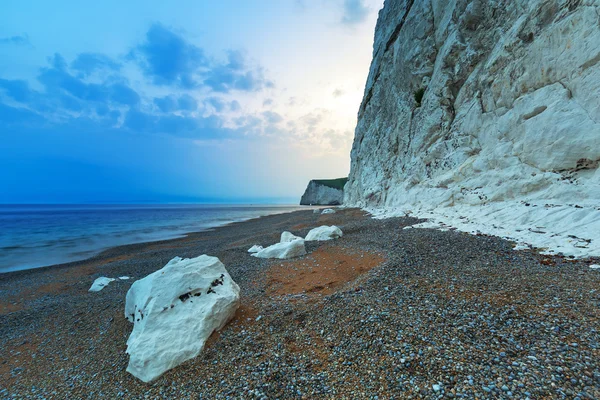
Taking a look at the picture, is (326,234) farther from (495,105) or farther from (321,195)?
(321,195)

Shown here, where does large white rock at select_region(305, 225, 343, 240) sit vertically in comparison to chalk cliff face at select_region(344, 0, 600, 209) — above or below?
below

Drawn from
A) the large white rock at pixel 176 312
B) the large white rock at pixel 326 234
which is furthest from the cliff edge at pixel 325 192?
the large white rock at pixel 176 312

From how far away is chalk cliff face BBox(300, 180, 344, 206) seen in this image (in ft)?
398

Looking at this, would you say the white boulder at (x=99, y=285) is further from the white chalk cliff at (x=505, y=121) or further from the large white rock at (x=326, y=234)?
the white chalk cliff at (x=505, y=121)

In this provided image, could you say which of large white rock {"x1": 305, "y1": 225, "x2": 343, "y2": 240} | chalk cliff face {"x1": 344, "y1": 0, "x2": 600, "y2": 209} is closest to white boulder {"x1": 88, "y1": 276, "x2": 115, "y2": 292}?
large white rock {"x1": 305, "y1": 225, "x2": 343, "y2": 240}

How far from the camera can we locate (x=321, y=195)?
13000 cm

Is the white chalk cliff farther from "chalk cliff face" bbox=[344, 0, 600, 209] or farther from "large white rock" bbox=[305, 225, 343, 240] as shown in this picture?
"large white rock" bbox=[305, 225, 343, 240]

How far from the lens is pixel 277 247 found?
12.5m

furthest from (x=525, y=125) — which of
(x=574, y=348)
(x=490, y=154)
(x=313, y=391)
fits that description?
(x=313, y=391)

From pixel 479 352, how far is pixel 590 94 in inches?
534

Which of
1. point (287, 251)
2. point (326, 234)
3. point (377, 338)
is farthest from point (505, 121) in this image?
point (377, 338)

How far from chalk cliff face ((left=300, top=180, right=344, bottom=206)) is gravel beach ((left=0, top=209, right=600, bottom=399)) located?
4240 inches

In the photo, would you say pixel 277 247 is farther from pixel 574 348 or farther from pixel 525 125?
pixel 525 125

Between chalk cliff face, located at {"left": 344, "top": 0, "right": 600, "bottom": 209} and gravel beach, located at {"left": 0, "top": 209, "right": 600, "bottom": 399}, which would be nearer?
gravel beach, located at {"left": 0, "top": 209, "right": 600, "bottom": 399}
